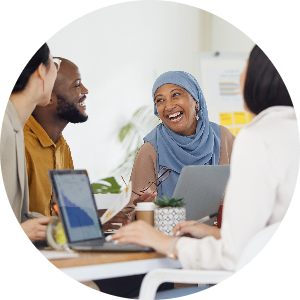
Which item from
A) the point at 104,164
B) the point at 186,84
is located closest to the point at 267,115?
the point at 186,84

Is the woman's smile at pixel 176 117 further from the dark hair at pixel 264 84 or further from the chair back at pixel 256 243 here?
the chair back at pixel 256 243

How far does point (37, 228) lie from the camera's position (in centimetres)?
110

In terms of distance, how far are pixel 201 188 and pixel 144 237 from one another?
1.54 feet

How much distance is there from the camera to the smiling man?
190cm

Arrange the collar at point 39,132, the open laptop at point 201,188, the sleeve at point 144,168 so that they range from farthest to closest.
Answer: the sleeve at point 144,168 < the collar at point 39,132 < the open laptop at point 201,188

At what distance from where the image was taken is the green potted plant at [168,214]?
1.20 m

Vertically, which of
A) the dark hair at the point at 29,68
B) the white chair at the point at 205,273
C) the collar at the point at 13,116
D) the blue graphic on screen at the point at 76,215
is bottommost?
the white chair at the point at 205,273

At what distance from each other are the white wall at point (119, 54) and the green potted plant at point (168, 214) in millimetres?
3079

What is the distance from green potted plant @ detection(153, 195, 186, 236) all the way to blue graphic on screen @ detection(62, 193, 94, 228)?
238mm

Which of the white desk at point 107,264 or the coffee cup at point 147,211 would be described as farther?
the coffee cup at point 147,211

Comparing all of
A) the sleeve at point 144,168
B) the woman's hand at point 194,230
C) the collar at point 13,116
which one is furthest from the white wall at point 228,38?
the woman's hand at point 194,230

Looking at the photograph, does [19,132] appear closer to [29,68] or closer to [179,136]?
[29,68]

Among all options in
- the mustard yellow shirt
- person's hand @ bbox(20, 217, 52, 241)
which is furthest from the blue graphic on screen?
the mustard yellow shirt

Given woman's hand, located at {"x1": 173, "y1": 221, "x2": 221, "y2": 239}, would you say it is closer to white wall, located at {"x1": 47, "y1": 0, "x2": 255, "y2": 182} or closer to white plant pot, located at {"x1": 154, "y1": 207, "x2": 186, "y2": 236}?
white plant pot, located at {"x1": 154, "y1": 207, "x2": 186, "y2": 236}
